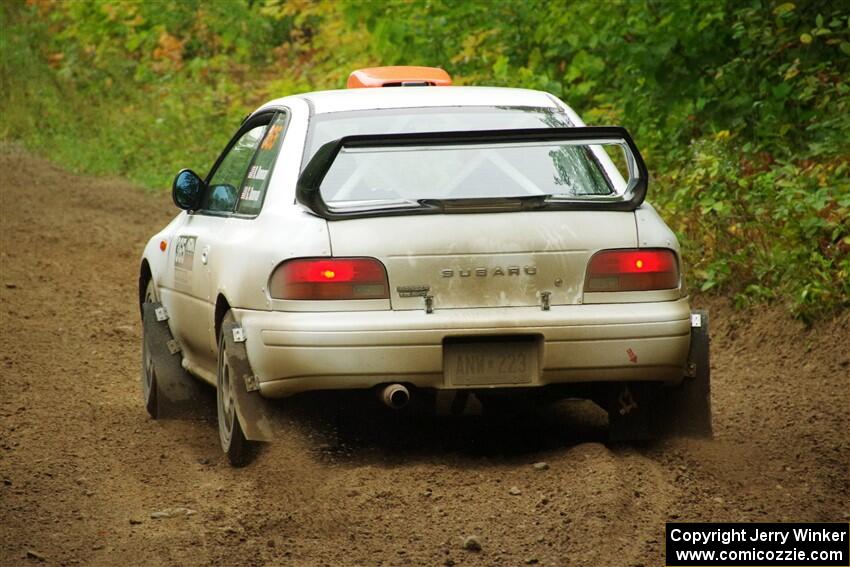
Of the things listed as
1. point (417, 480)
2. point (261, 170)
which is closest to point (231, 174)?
point (261, 170)

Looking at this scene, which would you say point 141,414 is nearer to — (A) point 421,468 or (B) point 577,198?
(A) point 421,468

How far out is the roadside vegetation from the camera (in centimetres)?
1009

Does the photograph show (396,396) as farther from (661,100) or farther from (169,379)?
(661,100)

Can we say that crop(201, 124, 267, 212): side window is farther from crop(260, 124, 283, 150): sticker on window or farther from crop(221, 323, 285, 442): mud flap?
crop(221, 323, 285, 442): mud flap

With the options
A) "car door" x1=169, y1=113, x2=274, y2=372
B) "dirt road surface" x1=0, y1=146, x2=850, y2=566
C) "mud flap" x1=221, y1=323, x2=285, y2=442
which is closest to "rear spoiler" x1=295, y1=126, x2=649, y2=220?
"mud flap" x1=221, y1=323, x2=285, y2=442

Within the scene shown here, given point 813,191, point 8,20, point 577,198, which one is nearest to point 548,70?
point 813,191

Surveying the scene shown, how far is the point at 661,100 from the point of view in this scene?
40.4 ft

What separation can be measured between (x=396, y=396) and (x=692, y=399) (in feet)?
4.35

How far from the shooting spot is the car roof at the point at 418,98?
6637 millimetres

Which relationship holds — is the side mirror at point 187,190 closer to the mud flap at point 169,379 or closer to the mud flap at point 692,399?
the mud flap at point 169,379

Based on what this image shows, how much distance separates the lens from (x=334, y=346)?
18.7 ft

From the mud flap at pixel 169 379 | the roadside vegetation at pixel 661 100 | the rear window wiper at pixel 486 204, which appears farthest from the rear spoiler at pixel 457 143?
the roadside vegetation at pixel 661 100

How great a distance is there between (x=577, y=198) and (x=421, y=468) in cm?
122

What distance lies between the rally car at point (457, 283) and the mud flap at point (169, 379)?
1209 mm
